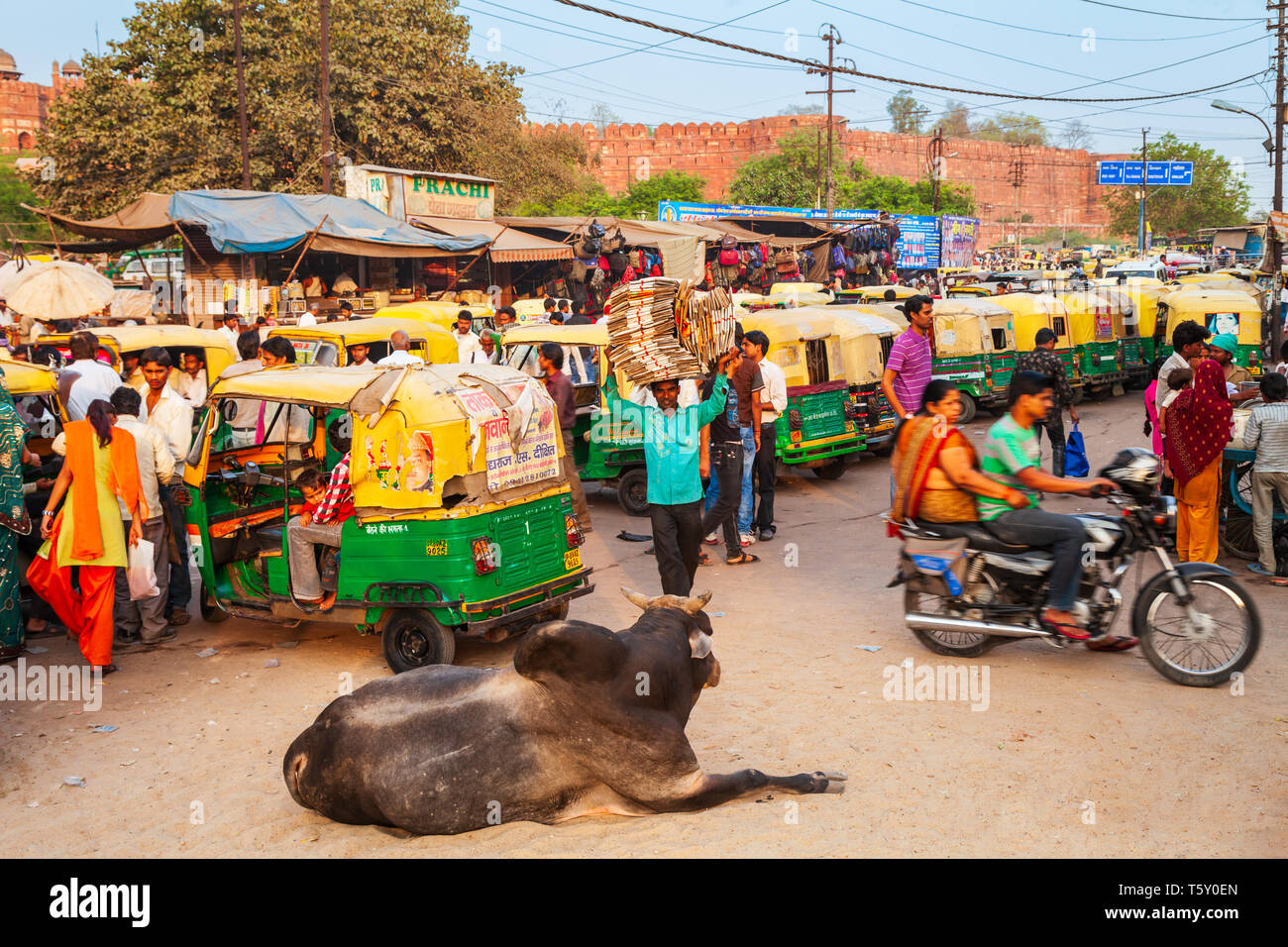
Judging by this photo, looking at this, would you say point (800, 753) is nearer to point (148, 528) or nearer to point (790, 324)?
point (148, 528)

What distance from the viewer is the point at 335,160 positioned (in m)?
29.2

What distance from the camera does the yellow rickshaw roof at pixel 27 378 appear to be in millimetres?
8117

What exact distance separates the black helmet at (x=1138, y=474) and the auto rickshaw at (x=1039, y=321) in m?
11.6

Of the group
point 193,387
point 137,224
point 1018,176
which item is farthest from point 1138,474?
point 1018,176

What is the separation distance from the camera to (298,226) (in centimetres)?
2181

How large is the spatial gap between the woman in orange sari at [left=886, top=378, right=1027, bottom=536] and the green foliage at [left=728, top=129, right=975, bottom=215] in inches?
1886

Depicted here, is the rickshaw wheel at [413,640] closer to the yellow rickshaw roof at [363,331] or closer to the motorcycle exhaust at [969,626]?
the motorcycle exhaust at [969,626]

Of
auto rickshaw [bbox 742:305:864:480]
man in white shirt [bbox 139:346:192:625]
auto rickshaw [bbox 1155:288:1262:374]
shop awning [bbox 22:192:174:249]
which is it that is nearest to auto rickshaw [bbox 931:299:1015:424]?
auto rickshaw [bbox 1155:288:1262:374]

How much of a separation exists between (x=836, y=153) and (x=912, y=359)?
7269cm

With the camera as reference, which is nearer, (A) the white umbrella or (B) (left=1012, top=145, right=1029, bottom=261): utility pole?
(A) the white umbrella

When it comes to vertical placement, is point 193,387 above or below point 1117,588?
above

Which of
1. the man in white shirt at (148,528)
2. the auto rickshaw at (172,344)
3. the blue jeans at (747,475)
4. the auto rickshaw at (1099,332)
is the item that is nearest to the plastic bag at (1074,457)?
the blue jeans at (747,475)

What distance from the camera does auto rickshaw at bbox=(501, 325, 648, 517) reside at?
11.6m

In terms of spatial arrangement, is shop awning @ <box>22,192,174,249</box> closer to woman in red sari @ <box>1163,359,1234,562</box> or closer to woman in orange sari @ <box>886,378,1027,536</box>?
woman in orange sari @ <box>886,378,1027,536</box>
